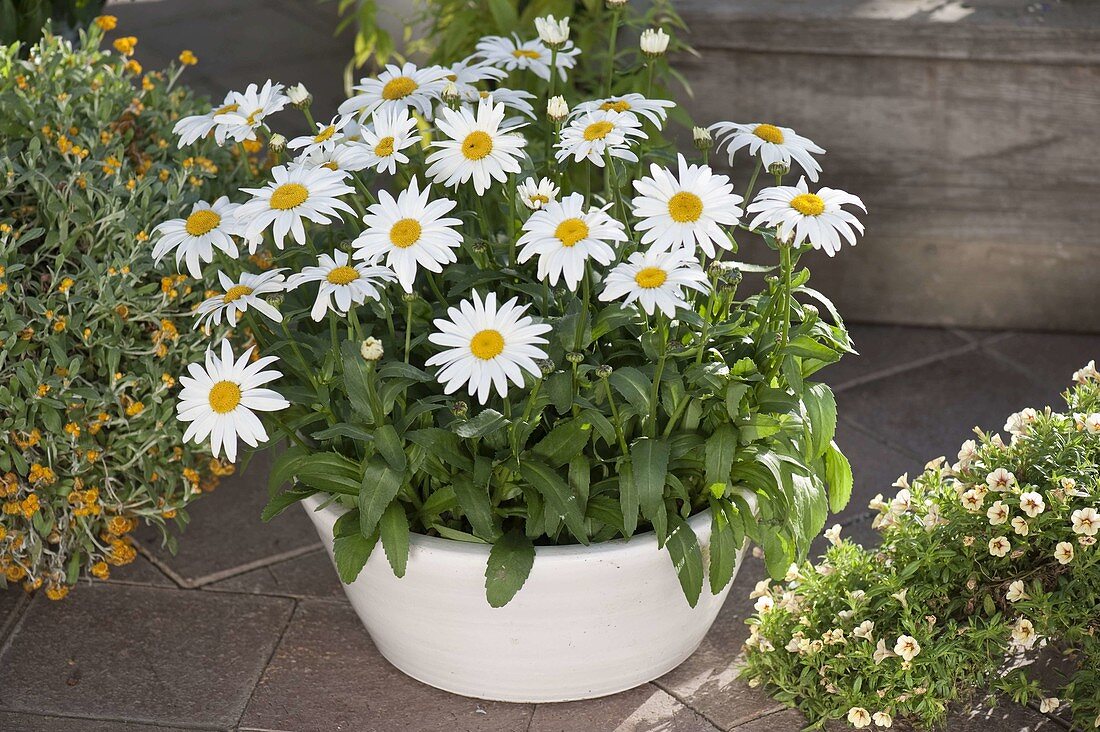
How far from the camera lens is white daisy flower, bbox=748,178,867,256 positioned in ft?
5.61

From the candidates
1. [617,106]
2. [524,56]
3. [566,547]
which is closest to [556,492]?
[566,547]

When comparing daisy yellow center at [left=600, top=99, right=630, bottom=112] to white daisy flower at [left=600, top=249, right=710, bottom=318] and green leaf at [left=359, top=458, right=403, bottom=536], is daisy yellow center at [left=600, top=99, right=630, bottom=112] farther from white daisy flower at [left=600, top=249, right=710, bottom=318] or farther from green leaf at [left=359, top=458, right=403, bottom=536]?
green leaf at [left=359, top=458, right=403, bottom=536]

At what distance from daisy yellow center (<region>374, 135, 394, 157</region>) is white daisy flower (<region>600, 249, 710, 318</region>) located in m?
0.40

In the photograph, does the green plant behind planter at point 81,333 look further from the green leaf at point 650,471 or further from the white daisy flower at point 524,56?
the green leaf at point 650,471

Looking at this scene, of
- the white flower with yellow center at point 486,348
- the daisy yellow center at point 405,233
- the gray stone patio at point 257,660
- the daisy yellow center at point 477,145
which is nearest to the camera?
the white flower with yellow center at point 486,348

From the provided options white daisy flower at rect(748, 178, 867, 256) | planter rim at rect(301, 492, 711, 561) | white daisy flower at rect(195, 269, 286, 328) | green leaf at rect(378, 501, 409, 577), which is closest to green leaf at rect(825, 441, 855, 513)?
planter rim at rect(301, 492, 711, 561)

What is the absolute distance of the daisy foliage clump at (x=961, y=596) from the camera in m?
1.89

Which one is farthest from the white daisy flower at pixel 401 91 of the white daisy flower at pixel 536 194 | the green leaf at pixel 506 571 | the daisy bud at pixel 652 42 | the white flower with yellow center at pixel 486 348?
the green leaf at pixel 506 571

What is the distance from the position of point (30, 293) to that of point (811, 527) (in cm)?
140

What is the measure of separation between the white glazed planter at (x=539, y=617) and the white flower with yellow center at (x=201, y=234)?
431 mm

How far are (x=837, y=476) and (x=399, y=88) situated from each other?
37.5 inches

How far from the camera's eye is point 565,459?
1903mm

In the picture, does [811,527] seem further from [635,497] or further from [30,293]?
[30,293]

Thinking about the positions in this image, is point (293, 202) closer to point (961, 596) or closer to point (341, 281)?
point (341, 281)
